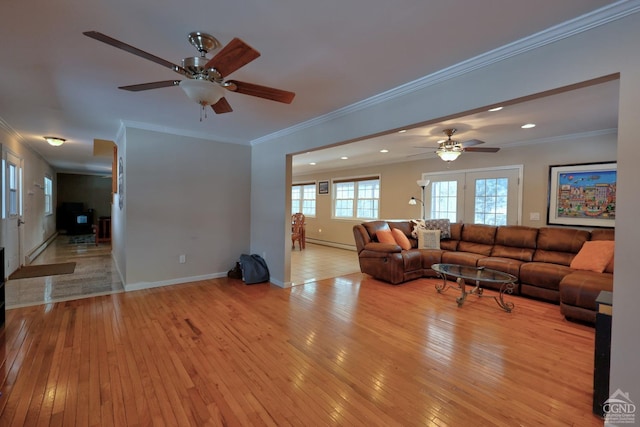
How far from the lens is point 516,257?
4469 mm

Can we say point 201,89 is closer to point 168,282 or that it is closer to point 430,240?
point 168,282

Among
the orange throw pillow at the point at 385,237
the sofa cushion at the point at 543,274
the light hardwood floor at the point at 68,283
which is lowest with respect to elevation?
the light hardwood floor at the point at 68,283

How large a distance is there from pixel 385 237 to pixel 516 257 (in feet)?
6.59

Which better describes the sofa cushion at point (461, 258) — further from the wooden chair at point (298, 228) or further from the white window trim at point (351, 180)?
the wooden chair at point (298, 228)

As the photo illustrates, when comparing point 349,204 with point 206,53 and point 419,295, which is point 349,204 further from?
point 206,53

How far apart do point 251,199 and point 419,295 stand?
3.15 metres

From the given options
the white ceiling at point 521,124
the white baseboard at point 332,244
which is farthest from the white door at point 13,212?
the white baseboard at point 332,244

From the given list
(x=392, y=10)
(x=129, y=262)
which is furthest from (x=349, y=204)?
(x=392, y=10)

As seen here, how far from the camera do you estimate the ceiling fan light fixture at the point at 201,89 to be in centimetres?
179

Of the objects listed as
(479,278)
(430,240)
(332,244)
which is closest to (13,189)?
(332,244)

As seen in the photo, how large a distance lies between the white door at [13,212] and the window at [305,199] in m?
6.13

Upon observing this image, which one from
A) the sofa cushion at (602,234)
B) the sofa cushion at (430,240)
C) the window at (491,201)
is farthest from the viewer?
the sofa cushion at (430,240)

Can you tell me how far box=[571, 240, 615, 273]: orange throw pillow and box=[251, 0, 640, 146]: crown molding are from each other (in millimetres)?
3188

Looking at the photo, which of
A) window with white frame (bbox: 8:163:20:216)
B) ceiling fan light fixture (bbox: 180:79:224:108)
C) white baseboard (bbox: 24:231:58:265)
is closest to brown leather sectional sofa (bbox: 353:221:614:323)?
ceiling fan light fixture (bbox: 180:79:224:108)
